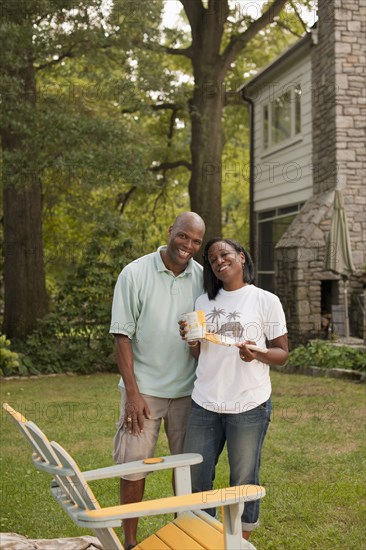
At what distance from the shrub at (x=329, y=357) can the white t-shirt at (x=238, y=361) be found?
7769mm

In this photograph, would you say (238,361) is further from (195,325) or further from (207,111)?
(207,111)

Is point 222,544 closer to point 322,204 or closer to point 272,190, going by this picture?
point 322,204

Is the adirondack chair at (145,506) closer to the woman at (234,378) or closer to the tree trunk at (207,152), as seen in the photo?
the woman at (234,378)

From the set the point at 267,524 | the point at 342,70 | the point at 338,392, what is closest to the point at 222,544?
the point at 267,524

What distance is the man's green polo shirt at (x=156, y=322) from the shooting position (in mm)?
3768

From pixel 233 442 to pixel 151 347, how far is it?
25.4 inches

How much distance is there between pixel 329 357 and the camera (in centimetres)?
1162

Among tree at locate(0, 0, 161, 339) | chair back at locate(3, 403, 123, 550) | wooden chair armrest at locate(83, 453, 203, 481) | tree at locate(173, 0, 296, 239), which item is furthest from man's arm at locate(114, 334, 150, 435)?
tree at locate(173, 0, 296, 239)

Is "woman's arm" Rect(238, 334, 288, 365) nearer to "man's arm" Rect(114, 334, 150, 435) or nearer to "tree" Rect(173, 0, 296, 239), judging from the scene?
"man's arm" Rect(114, 334, 150, 435)

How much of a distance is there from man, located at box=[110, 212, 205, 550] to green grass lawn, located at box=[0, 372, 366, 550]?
1.21 m

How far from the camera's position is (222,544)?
9.89ft

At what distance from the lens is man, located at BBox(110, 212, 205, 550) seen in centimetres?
374

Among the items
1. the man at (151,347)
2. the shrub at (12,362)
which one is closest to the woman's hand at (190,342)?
the man at (151,347)

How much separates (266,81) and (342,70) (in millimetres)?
3937
